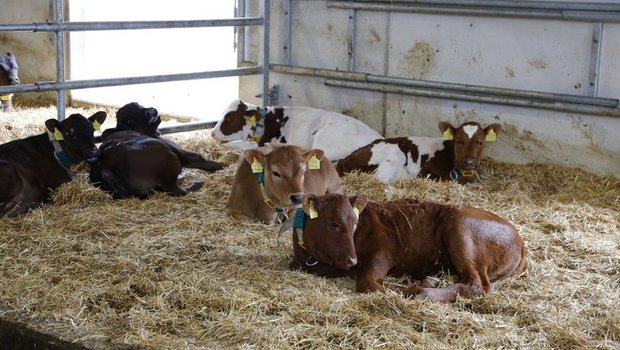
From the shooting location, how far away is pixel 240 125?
10227 mm

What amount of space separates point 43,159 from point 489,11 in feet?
14.1

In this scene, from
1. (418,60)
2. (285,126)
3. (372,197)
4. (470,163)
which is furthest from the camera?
(285,126)

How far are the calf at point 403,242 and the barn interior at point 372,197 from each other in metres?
0.12

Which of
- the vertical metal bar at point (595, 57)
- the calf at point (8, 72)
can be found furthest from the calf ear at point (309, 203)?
the calf at point (8, 72)

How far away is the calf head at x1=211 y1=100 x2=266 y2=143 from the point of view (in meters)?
10.1

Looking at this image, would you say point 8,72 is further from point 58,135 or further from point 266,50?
point 58,135

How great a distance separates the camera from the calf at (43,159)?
24.3 feet

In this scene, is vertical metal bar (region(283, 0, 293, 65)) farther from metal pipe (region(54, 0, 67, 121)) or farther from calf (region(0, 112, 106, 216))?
calf (region(0, 112, 106, 216))

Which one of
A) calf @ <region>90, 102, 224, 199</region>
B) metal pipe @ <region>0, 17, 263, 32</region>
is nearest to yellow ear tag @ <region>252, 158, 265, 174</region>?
calf @ <region>90, 102, 224, 199</region>

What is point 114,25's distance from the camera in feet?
29.0

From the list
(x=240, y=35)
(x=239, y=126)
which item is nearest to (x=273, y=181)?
(x=239, y=126)

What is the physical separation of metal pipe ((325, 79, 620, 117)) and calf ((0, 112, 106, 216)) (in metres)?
3.19

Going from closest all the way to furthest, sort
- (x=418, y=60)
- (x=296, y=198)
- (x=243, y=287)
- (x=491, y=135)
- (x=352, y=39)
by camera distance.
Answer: (x=243, y=287) < (x=296, y=198) < (x=491, y=135) < (x=418, y=60) < (x=352, y=39)

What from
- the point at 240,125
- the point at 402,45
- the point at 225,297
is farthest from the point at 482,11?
the point at 225,297
